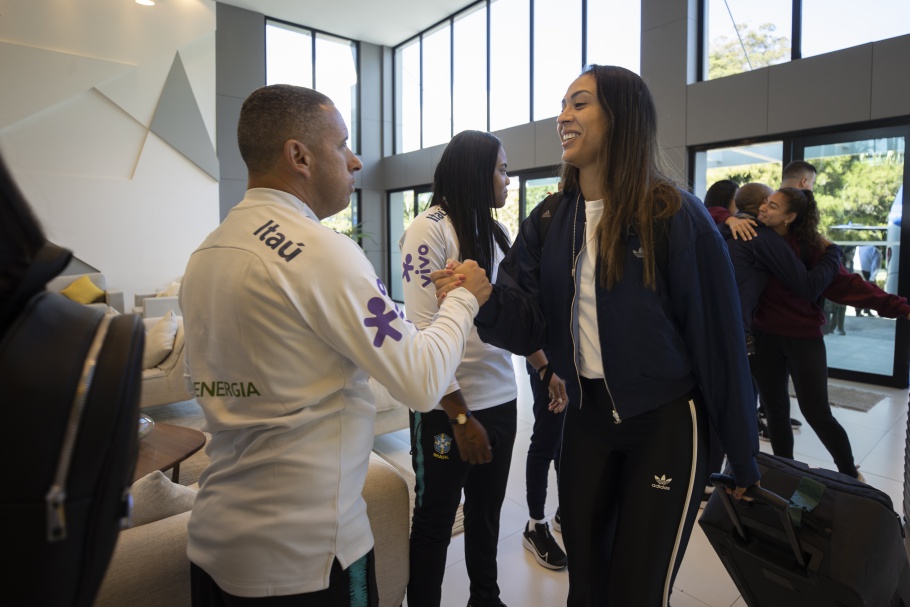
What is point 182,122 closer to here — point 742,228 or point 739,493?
point 742,228

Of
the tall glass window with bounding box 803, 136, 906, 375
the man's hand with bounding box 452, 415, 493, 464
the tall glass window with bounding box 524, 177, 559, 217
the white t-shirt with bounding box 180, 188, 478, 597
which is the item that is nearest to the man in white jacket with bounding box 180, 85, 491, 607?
the white t-shirt with bounding box 180, 188, 478, 597

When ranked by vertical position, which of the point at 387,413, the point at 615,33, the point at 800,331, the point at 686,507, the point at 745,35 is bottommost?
the point at 387,413

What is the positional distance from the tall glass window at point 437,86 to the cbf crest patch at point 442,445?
9025mm

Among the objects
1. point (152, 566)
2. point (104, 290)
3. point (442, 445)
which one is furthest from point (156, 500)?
point (104, 290)

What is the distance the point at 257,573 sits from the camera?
0.91m

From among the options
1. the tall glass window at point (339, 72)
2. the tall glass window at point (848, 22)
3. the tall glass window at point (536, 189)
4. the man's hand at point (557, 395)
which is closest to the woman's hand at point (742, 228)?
the man's hand at point (557, 395)

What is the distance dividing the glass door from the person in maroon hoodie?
2762mm

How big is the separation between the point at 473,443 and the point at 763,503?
2.42 ft

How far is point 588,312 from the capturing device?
1.35 m

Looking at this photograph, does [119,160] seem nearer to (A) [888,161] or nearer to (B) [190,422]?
(B) [190,422]

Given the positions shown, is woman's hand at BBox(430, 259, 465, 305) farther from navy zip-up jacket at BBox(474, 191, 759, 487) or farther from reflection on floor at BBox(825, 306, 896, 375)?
reflection on floor at BBox(825, 306, 896, 375)

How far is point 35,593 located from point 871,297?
10.7 feet

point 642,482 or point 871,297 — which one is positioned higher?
point 871,297

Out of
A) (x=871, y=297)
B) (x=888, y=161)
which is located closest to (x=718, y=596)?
(x=871, y=297)
